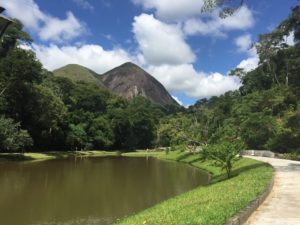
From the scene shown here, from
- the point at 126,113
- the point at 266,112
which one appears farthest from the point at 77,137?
the point at 266,112

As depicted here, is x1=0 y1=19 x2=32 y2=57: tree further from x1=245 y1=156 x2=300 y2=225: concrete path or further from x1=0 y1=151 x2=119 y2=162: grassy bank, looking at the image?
x1=245 y1=156 x2=300 y2=225: concrete path

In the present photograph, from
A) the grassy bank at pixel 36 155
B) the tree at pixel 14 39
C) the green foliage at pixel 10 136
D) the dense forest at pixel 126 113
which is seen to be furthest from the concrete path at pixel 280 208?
the tree at pixel 14 39

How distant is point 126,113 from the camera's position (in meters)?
99.4

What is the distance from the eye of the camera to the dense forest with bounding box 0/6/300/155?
167 feet

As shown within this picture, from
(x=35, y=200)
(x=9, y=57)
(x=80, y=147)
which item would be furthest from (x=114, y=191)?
(x=80, y=147)

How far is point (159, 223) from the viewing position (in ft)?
35.9

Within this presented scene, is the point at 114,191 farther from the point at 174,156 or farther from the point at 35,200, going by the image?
the point at 174,156

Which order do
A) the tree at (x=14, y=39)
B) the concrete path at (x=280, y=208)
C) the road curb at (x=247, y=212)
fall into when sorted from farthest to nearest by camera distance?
1. the tree at (x=14, y=39)
2. the concrete path at (x=280, y=208)
3. the road curb at (x=247, y=212)

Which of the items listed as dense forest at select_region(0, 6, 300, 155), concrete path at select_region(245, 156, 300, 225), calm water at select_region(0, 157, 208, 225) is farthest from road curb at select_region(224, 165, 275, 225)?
dense forest at select_region(0, 6, 300, 155)

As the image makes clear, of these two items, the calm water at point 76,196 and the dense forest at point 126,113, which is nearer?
the calm water at point 76,196

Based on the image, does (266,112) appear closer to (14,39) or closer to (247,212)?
(14,39)

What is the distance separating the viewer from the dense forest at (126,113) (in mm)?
50963

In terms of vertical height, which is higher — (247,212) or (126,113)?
(126,113)

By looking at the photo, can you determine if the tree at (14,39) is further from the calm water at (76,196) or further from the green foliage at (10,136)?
the calm water at (76,196)
